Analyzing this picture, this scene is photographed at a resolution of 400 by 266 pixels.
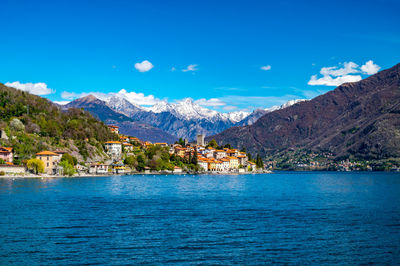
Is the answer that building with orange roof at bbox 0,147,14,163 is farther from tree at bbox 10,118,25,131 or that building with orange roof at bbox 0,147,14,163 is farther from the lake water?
the lake water

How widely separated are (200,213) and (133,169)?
144 meters

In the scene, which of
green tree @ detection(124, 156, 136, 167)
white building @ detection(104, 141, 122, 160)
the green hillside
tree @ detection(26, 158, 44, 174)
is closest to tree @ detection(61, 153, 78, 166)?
the green hillside

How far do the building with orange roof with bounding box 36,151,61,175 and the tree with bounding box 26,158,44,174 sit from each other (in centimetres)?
357

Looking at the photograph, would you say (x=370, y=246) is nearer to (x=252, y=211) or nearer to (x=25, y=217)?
(x=252, y=211)

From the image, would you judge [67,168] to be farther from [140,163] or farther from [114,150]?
[114,150]

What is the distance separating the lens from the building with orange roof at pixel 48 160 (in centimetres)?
14250

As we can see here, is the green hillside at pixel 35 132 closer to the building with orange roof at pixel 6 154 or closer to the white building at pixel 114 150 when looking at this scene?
the building with orange roof at pixel 6 154

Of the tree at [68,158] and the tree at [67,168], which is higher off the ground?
the tree at [68,158]

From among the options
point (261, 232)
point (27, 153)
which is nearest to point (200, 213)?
point (261, 232)

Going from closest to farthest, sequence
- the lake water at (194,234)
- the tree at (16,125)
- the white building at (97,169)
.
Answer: the lake water at (194,234) < the tree at (16,125) < the white building at (97,169)

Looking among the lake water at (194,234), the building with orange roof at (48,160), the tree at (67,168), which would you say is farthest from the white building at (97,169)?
the lake water at (194,234)

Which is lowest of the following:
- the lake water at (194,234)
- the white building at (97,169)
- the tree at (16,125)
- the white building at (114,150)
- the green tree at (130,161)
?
the lake water at (194,234)

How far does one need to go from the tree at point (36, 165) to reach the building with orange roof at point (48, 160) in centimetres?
357

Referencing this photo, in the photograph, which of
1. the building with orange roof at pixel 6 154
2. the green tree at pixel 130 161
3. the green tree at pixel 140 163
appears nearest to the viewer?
the building with orange roof at pixel 6 154
